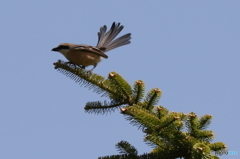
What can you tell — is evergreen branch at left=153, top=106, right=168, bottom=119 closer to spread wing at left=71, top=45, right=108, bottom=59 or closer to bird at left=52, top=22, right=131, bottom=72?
bird at left=52, top=22, right=131, bottom=72

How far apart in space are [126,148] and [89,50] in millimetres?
3208

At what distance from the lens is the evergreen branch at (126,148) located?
3402mm

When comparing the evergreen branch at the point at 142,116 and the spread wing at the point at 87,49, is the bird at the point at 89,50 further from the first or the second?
the evergreen branch at the point at 142,116

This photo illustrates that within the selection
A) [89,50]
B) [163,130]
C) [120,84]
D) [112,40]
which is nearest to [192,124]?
[163,130]

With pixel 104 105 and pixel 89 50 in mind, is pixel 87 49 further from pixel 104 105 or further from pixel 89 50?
pixel 104 105

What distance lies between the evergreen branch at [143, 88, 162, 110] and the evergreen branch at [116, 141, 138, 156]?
0.56 metres

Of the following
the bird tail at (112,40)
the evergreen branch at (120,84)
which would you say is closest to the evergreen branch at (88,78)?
the evergreen branch at (120,84)

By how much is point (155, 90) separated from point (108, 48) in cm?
412

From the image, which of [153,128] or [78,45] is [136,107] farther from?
[78,45]

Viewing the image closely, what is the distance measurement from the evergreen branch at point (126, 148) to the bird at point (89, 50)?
2.38m

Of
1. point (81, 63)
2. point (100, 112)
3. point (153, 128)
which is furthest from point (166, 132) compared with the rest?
point (81, 63)

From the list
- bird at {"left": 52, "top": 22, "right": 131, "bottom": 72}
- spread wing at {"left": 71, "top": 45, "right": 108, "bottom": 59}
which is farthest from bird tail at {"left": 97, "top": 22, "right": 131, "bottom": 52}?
spread wing at {"left": 71, "top": 45, "right": 108, "bottom": 59}

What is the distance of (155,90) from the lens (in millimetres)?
3654

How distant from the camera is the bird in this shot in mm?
6137
